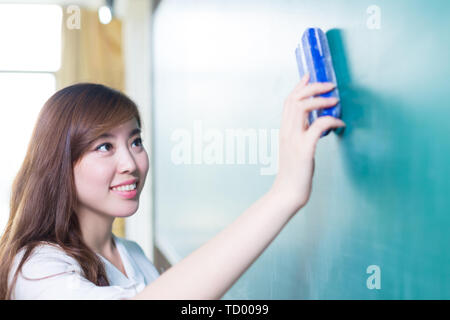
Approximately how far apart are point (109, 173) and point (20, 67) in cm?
153

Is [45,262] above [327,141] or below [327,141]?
below

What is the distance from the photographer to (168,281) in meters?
0.36

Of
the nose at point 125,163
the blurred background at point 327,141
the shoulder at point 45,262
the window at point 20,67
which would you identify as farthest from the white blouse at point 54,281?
the window at point 20,67

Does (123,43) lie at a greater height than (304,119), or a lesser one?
greater

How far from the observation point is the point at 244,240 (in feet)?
1.17

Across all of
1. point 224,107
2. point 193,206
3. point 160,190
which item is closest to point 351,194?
point 224,107

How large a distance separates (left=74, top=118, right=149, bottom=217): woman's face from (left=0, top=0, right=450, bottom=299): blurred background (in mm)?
178

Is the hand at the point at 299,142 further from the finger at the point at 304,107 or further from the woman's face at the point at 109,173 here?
the woman's face at the point at 109,173

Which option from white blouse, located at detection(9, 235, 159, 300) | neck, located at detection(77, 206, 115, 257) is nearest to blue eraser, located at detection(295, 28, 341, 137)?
white blouse, located at detection(9, 235, 159, 300)

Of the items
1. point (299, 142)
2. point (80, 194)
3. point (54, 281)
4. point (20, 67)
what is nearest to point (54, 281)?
point (54, 281)

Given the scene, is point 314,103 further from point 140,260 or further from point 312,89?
point 140,260
